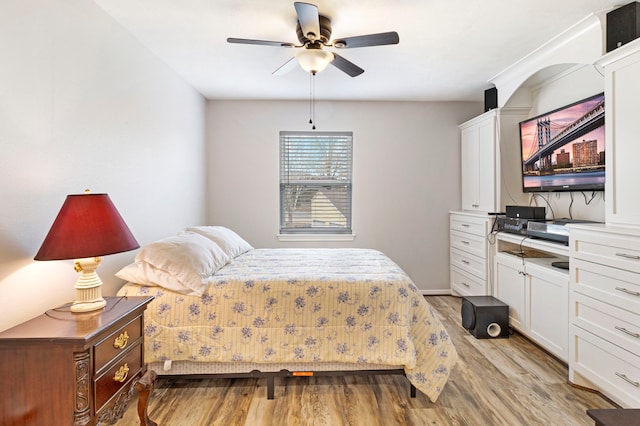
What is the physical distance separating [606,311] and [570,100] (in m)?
2.03

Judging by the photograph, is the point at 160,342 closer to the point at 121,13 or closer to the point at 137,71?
the point at 137,71

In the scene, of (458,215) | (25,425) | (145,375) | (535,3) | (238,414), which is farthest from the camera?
(458,215)

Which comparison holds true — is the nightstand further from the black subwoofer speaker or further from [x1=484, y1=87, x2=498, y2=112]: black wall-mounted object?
[x1=484, y1=87, x2=498, y2=112]: black wall-mounted object

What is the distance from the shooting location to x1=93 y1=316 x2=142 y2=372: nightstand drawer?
1318 mm

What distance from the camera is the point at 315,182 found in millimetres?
4363

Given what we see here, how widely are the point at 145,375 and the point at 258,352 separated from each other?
0.68 meters

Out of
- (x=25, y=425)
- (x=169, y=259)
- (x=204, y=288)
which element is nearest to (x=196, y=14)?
(x=169, y=259)

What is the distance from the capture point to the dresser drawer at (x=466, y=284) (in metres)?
3.62

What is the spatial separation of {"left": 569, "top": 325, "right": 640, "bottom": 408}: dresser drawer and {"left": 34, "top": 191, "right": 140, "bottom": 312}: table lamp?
9.08 feet

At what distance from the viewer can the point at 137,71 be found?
2.55 meters

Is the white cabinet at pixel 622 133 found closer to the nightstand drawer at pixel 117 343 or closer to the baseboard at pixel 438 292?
the baseboard at pixel 438 292

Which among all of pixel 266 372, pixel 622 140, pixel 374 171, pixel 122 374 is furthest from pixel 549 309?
pixel 122 374

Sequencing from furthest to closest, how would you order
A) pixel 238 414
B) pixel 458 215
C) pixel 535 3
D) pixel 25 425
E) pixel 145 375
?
pixel 458 215 → pixel 535 3 → pixel 238 414 → pixel 145 375 → pixel 25 425

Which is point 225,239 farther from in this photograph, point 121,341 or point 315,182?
point 315,182
